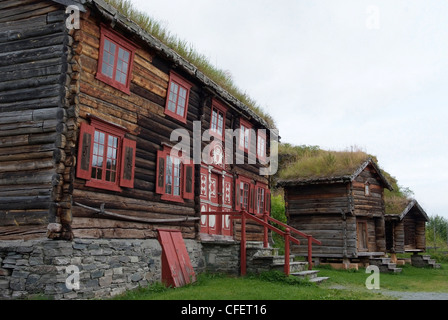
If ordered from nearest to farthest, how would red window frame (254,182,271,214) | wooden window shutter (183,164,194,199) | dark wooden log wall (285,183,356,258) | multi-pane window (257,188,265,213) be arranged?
wooden window shutter (183,164,194,199) → red window frame (254,182,271,214) → multi-pane window (257,188,265,213) → dark wooden log wall (285,183,356,258)

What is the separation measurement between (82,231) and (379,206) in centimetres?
1773

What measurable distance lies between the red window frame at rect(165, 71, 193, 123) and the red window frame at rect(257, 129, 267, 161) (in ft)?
21.0

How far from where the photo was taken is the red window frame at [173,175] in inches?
482

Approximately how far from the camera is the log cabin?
30.5 ft

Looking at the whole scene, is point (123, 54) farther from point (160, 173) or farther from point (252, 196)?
point (252, 196)

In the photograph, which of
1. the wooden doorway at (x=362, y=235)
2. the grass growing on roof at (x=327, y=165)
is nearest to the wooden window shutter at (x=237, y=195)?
the grass growing on roof at (x=327, y=165)

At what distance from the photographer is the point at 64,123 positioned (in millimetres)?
9336

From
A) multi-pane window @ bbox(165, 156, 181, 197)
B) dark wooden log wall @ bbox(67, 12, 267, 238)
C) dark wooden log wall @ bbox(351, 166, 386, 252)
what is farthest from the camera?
dark wooden log wall @ bbox(351, 166, 386, 252)

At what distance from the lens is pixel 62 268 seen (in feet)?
28.8

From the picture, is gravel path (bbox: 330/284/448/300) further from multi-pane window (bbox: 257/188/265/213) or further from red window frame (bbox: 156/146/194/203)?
multi-pane window (bbox: 257/188/265/213)

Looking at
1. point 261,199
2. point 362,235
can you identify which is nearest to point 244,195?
point 261,199

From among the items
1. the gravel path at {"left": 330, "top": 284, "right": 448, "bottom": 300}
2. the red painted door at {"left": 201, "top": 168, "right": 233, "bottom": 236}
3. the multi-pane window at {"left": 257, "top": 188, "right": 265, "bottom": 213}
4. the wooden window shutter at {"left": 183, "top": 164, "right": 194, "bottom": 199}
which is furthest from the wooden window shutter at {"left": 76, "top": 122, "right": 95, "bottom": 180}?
the multi-pane window at {"left": 257, "top": 188, "right": 265, "bottom": 213}

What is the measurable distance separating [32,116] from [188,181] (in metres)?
5.45
